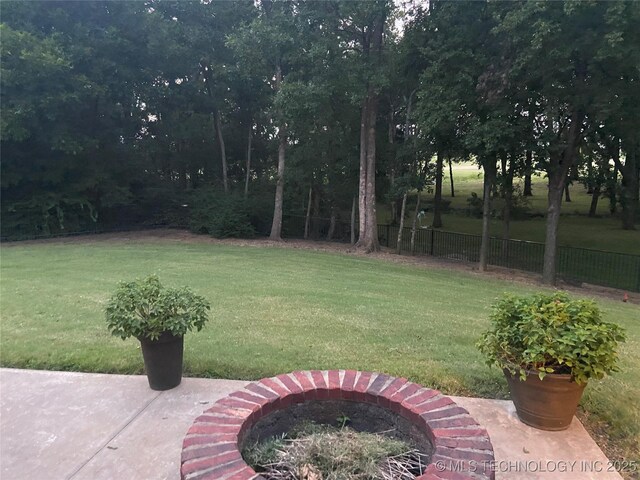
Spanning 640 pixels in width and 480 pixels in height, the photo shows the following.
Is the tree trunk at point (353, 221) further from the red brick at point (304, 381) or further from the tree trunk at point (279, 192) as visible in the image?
the red brick at point (304, 381)

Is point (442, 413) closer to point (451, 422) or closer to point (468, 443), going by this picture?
point (451, 422)

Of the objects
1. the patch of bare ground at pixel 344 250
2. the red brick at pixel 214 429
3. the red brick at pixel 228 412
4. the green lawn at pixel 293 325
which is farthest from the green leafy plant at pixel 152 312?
the patch of bare ground at pixel 344 250

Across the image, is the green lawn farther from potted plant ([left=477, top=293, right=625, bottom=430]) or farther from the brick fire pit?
the brick fire pit

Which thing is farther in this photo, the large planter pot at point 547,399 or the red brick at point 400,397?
the large planter pot at point 547,399

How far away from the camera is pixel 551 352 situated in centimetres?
246

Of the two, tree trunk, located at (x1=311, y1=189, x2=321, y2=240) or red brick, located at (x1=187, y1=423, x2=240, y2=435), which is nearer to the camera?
red brick, located at (x1=187, y1=423, x2=240, y2=435)

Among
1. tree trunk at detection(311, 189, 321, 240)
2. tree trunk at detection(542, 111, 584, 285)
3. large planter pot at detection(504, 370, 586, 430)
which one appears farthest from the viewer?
tree trunk at detection(311, 189, 321, 240)

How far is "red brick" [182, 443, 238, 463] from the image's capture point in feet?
5.99

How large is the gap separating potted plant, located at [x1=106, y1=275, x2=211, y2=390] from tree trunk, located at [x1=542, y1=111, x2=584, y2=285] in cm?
1005

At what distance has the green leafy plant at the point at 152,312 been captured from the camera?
3090 millimetres

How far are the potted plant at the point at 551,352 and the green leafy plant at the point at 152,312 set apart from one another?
1959mm

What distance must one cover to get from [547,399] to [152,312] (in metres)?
2.53

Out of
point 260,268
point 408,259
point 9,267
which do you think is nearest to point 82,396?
point 260,268

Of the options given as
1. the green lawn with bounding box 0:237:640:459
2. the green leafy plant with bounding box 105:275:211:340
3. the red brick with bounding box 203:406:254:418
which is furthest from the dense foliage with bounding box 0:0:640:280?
the red brick with bounding box 203:406:254:418
